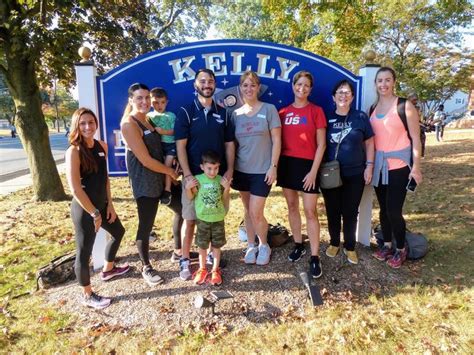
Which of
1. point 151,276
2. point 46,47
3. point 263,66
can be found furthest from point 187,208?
point 46,47

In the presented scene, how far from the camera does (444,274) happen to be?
11.8 feet

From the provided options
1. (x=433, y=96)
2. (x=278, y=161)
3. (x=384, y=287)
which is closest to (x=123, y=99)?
(x=278, y=161)

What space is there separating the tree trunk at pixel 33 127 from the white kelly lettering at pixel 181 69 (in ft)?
12.8

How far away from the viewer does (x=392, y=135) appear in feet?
10.8

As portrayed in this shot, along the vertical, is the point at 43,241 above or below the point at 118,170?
below

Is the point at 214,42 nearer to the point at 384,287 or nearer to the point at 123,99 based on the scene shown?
the point at 123,99

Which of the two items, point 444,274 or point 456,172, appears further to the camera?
point 456,172

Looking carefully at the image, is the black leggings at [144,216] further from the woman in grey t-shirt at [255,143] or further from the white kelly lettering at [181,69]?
the white kelly lettering at [181,69]

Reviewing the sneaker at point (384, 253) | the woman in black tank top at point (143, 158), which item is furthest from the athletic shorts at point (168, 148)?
the sneaker at point (384, 253)

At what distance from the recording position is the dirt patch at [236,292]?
2.91 meters

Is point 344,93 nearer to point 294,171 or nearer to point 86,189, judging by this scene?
point 294,171

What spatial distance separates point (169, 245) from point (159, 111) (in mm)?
1866

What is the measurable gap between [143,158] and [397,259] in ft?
9.67

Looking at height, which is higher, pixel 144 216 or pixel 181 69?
pixel 181 69
